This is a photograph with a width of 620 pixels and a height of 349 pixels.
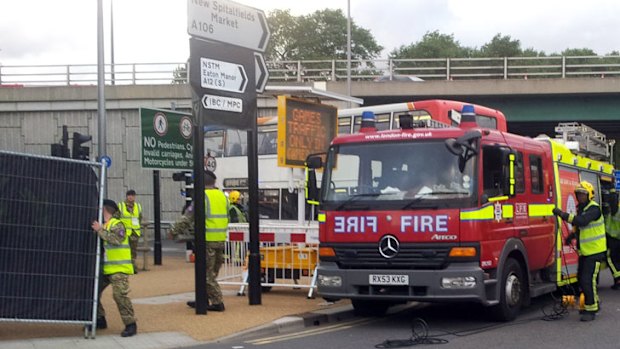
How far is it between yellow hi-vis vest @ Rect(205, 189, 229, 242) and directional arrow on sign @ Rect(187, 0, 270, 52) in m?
2.22

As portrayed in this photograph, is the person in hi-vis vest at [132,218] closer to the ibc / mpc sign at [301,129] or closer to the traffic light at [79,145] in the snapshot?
the traffic light at [79,145]

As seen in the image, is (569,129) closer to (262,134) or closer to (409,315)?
(409,315)

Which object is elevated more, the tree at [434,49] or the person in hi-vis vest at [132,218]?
the tree at [434,49]

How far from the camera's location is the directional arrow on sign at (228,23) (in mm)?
10852

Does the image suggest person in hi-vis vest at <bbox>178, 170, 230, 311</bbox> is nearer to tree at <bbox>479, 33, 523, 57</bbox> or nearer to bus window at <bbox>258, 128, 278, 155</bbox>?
bus window at <bbox>258, 128, 278, 155</bbox>

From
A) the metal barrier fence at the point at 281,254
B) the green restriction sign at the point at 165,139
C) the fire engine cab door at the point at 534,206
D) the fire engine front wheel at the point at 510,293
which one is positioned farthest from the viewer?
the green restriction sign at the point at 165,139

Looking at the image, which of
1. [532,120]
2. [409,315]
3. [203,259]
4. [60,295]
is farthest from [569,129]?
[532,120]

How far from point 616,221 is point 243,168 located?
1195 centimetres

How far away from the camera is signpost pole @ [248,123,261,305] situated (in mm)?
11617

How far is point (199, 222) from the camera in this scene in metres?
10.8

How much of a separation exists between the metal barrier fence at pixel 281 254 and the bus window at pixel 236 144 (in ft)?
35.4

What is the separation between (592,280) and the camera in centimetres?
1077

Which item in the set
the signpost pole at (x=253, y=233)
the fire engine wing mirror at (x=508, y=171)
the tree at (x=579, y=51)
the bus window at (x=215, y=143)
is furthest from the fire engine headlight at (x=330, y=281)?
the tree at (x=579, y=51)

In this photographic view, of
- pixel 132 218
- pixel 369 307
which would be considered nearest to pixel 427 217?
pixel 369 307
